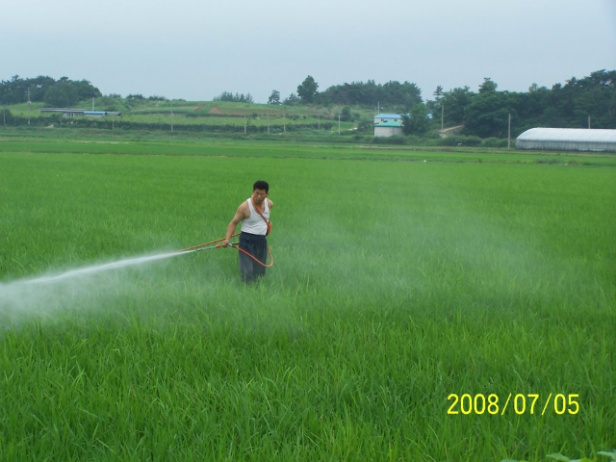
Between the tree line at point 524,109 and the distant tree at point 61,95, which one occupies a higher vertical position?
the distant tree at point 61,95

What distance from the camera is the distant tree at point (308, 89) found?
3462 inches

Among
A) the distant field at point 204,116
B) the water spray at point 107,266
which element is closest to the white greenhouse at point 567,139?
the distant field at point 204,116

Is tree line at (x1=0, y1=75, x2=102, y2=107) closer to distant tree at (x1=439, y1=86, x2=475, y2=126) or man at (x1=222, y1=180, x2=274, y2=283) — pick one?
distant tree at (x1=439, y1=86, x2=475, y2=126)

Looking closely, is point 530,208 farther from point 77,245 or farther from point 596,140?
point 596,140

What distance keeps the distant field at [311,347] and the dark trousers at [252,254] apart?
165 mm

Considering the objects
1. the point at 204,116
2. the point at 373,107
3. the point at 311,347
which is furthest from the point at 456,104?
the point at 311,347

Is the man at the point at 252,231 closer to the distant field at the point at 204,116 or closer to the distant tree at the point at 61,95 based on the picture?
the distant field at the point at 204,116

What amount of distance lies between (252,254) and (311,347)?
1.85 m

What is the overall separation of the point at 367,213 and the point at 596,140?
30.2 meters

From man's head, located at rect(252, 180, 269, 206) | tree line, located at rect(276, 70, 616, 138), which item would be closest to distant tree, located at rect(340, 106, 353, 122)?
tree line, located at rect(276, 70, 616, 138)

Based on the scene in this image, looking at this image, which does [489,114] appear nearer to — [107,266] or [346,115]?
[346,115]

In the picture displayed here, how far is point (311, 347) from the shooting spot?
3.71 m

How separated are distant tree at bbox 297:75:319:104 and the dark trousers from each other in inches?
3322

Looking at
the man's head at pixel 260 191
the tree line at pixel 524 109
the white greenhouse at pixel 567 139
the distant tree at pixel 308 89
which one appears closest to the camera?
the man's head at pixel 260 191
